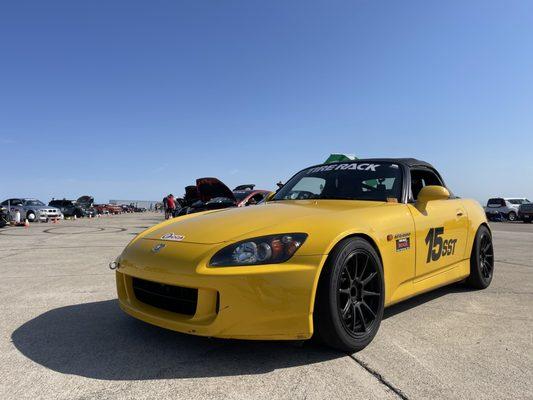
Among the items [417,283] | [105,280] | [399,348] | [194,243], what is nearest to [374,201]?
[417,283]

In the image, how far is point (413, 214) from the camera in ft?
12.0

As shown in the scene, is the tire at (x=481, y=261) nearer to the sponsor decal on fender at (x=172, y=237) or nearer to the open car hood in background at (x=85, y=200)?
the sponsor decal on fender at (x=172, y=237)

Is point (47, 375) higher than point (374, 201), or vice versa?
point (374, 201)

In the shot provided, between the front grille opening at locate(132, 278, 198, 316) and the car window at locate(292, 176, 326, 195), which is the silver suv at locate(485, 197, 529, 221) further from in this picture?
the front grille opening at locate(132, 278, 198, 316)

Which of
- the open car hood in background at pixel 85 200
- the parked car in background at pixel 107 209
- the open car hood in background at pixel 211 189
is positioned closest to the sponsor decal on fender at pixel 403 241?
the open car hood in background at pixel 211 189

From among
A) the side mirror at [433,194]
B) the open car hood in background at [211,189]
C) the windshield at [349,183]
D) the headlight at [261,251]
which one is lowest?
the headlight at [261,251]

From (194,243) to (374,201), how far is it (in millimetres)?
1692

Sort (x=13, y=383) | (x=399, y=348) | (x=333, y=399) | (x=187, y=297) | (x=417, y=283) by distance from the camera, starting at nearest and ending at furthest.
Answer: (x=333, y=399) < (x=13, y=383) < (x=187, y=297) < (x=399, y=348) < (x=417, y=283)

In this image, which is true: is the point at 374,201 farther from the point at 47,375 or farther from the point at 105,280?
the point at 105,280

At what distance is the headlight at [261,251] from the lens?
2.63 meters

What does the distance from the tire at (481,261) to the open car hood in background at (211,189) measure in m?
7.01

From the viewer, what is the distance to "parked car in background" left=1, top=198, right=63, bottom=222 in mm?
24734

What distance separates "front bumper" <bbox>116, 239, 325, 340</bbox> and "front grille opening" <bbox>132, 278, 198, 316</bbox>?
8 centimetres

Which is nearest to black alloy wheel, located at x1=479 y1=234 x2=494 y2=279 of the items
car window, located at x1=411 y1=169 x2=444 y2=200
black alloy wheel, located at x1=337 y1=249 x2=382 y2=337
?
car window, located at x1=411 y1=169 x2=444 y2=200
